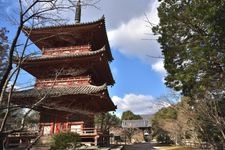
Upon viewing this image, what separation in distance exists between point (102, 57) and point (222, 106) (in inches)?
421

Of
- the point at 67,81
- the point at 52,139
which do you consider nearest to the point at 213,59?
the point at 52,139

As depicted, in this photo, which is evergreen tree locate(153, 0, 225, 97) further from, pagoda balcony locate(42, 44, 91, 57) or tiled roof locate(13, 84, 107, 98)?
pagoda balcony locate(42, 44, 91, 57)

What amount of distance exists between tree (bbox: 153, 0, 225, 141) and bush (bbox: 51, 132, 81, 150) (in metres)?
7.57

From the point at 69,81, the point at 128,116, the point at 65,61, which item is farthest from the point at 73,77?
the point at 128,116

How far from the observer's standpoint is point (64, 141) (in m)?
19.2

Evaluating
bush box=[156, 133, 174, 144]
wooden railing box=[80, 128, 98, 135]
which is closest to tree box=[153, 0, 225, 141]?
wooden railing box=[80, 128, 98, 135]

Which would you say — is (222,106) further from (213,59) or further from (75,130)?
(75,130)

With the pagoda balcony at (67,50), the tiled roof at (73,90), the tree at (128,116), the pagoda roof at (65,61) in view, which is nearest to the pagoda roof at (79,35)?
the pagoda balcony at (67,50)

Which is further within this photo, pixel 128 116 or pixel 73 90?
pixel 128 116

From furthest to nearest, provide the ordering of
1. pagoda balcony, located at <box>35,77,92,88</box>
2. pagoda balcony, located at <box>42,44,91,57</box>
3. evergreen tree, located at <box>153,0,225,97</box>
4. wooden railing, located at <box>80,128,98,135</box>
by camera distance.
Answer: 1. pagoda balcony, located at <box>42,44,91,57</box>
2. pagoda balcony, located at <box>35,77,92,88</box>
3. wooden railing, located at <box>80,128,98,135</box>
4. evergreen tree, located at <box>153,0,225,97</box>

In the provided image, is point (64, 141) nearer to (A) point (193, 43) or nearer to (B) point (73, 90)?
(B) point (73, 90)

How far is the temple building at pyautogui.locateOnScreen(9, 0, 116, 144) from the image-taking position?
22250 mm

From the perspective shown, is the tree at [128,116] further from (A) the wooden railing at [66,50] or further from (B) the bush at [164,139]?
(A) the wooden railing at [66,50]

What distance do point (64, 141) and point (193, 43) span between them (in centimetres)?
1050
